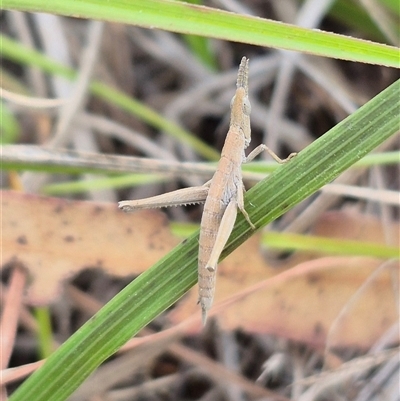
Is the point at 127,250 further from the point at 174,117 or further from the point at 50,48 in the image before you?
the point at 50,48

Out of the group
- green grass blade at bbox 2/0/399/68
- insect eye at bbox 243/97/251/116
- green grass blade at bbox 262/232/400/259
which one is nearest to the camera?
green grass blade at bbox 2/0/399/68

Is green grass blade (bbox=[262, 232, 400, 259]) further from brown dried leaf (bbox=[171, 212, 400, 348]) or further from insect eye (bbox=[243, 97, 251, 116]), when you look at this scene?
insect eye (bbox=[243, 97, 251, 116])

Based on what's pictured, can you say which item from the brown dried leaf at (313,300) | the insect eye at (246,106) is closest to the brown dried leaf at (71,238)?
the brown dried leaf at (313,300)

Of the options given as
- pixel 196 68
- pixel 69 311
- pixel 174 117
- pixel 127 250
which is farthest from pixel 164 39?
pixel 69 311

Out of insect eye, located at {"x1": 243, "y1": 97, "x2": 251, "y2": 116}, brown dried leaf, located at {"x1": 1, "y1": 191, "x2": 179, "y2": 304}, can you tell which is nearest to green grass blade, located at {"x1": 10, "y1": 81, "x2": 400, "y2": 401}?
insect eye, located at {"x1": 243, "y1": 97, "x2": 251, "y2": 116}

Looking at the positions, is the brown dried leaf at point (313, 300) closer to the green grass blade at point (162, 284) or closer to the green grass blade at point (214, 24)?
the green grass blade at point (162, 284)

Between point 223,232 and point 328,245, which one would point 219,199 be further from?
point 328,245

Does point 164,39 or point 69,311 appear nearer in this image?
point 69,311
